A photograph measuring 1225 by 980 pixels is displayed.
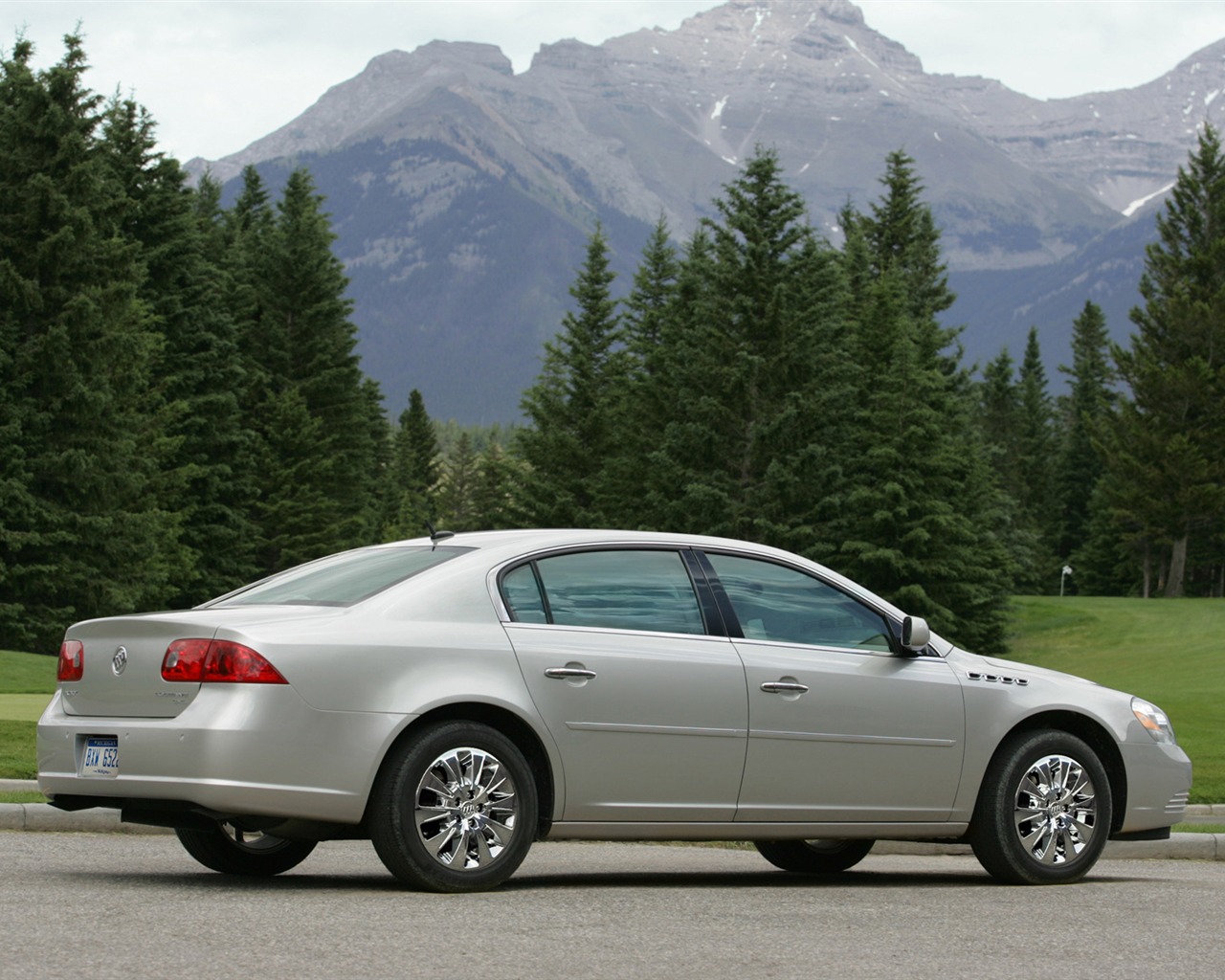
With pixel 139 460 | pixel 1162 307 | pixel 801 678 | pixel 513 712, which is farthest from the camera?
pixel 1162 307

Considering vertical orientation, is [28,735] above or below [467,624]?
below

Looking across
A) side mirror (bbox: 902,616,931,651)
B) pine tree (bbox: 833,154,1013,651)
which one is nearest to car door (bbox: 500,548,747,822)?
side mirror (bbox: 902,616,931,651)

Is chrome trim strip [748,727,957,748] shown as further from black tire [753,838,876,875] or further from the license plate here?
the license plate

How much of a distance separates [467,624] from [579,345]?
201 feet

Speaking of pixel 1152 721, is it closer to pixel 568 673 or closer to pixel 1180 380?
pixel 568 673

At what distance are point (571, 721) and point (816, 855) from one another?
8.06 ft

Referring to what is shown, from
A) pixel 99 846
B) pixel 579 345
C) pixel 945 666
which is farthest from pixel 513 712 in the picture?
pixel 579 345

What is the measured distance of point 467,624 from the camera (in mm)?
7848

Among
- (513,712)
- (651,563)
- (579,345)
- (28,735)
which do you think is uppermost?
(579,345)

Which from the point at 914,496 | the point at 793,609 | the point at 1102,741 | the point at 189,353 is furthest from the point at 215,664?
the point at 189,353

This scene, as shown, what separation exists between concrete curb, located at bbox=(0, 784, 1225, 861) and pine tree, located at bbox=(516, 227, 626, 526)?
5302cm

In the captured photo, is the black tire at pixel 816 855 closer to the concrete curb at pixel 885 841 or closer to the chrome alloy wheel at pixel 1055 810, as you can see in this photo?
the chrome alloy wheel at pixel 1055 810

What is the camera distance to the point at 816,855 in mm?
9719

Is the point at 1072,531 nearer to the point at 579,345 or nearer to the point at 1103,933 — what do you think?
the point at 579,345
